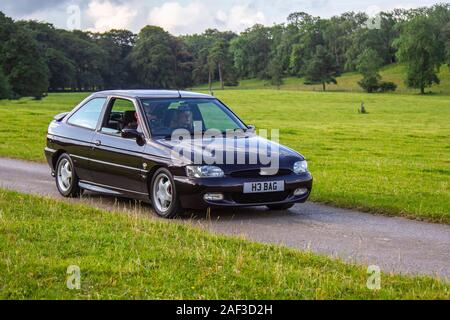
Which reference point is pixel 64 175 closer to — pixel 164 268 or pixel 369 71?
pixel 164 268

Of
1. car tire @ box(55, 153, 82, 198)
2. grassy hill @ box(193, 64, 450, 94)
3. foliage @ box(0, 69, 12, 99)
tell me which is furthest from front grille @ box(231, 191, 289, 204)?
grassy hill @ box(193, 64, 450, 94)

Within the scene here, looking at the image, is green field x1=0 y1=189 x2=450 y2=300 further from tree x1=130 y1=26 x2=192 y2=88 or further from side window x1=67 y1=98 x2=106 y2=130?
tree x1=130 y1=26 x2=192 y2=88

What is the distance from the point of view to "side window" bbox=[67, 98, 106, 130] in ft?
38.3

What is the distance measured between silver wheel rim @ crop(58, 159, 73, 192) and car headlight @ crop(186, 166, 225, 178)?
2.86m

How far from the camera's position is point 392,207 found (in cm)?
1094

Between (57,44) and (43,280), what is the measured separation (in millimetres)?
116175

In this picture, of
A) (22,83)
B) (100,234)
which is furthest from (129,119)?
(22,83)
